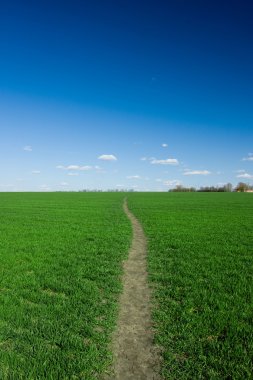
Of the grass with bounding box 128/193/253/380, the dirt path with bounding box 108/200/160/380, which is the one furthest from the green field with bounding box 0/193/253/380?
the dirt path with bounding box 108/200/160/380

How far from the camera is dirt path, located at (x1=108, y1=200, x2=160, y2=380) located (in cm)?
507

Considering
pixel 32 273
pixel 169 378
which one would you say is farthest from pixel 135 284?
pixel 169 378

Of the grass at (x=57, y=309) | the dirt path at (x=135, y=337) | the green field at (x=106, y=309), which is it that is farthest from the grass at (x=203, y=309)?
the grass at (x=57, y=309)

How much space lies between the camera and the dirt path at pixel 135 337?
200 inches

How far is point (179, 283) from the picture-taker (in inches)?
373

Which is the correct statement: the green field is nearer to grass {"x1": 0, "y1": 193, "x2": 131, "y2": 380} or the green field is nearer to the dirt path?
grass {"x1": 0, "y1": 193, "x2": 131, "y2": 380}

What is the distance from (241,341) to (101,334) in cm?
294

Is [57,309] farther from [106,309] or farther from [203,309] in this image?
[203,309]

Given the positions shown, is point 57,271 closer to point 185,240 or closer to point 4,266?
point 4,266

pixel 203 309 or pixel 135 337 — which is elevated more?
pixel 203 309

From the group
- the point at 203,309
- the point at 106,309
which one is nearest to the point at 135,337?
the point at 106,309

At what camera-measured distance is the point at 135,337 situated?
242 inches

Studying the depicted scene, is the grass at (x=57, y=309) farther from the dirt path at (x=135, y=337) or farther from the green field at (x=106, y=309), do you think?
the dirt path at (x=135, y=337)

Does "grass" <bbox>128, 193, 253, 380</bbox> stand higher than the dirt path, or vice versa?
"grass" <bbox>128, 193, 253, 380</bbox>
